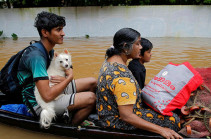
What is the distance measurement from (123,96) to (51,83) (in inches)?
39.5

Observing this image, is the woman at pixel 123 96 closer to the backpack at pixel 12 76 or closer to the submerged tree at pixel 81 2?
the backpack at pixel 12 76

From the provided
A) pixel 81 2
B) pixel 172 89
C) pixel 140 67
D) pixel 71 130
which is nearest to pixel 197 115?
pixel 172 89

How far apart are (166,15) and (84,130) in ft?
31.7

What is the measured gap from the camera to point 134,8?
410 inches

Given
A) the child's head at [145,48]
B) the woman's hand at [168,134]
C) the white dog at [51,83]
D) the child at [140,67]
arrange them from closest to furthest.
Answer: the woman's hand at [168,134]
the white dog at [51,83]
the child at [140,67]
the child's head at [145,48]

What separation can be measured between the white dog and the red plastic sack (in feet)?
3.48

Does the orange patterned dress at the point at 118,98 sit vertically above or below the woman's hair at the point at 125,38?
A: below

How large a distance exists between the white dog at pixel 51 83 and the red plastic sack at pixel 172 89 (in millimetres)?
1061

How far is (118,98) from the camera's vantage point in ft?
5.58

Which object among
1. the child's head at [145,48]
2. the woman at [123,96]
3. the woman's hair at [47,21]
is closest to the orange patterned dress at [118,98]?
the woman at [123,96]

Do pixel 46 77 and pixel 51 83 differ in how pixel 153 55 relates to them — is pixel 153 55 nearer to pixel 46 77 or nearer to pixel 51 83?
pixel 51 83

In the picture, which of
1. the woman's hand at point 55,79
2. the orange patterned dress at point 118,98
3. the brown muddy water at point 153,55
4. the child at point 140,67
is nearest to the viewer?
the orange patterned dress at point 118,98

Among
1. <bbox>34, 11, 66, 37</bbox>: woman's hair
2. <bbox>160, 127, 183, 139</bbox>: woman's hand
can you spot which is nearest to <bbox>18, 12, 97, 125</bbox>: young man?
<bbox>34, 11, 66, 37</bbox>: woman's hair

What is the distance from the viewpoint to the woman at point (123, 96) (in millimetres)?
1706
